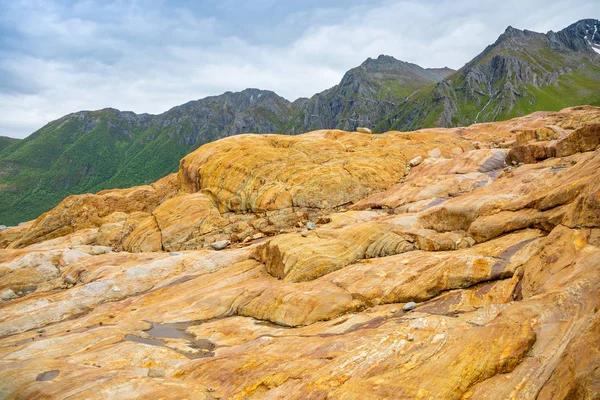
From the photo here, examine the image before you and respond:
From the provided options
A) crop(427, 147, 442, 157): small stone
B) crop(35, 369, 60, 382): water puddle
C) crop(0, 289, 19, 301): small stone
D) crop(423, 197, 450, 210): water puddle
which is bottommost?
crop(35, 369, 60, 382): water puddle

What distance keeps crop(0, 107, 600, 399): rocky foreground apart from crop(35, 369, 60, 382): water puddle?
64 mm

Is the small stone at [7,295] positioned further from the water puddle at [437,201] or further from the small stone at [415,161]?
the small stone at [415,161]

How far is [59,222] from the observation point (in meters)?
60.6

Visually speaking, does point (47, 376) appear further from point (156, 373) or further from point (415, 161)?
point (415, 161)

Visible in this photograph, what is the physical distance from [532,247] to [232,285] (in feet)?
77.4

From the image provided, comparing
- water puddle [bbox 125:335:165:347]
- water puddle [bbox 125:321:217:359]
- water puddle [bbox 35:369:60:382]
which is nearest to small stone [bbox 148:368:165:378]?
water puddle [bbox 125:321:217:359]

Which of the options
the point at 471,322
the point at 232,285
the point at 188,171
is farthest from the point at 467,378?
the point at 188,171

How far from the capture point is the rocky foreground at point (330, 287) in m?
14.0

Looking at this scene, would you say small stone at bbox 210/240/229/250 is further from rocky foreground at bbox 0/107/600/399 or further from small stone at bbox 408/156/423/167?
small stone at bbox 408/156/423/167

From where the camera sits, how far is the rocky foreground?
14047mm

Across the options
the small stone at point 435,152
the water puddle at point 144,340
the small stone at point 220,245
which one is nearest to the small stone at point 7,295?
the small stone at point 220,245

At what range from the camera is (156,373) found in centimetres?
1820

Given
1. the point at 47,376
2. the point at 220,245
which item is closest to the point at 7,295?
the point at 220,245

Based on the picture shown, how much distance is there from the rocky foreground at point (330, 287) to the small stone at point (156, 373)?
11 centimetres
